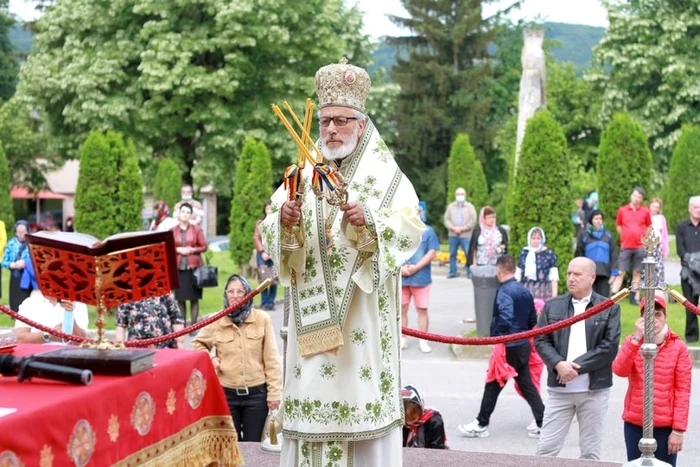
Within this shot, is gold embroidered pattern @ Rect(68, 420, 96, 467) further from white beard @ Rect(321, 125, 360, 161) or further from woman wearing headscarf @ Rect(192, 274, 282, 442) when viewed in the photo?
woman wearing headscarf @ Rect(192, 274, 282, 442)

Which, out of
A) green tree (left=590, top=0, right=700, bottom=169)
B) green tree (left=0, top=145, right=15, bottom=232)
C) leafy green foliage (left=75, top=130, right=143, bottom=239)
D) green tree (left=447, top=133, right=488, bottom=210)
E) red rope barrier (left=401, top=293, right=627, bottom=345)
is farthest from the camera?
green tree (left=590, top=0, right=700, bottom=169)

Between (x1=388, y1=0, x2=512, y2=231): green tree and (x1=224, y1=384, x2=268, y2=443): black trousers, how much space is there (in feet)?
155

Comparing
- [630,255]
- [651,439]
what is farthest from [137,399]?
[630,255]

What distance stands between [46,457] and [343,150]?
2.22 m

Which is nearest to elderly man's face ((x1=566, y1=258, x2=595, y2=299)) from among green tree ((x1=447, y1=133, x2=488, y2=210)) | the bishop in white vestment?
the bishop in white vestment

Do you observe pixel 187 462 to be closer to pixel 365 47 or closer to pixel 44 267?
pixel 44 267

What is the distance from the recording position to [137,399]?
502cm

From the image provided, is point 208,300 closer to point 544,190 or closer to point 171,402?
point 544,190

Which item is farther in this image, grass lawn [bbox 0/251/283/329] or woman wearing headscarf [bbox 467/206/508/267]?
woman wearing headscarf [bbox 467/206/508/267]

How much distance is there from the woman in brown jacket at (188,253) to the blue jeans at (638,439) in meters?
9.45

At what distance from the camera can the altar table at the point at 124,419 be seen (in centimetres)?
425

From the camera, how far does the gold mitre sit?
5707mm

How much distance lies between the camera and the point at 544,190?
18094mm

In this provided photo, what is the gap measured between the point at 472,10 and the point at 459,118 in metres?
5.53
